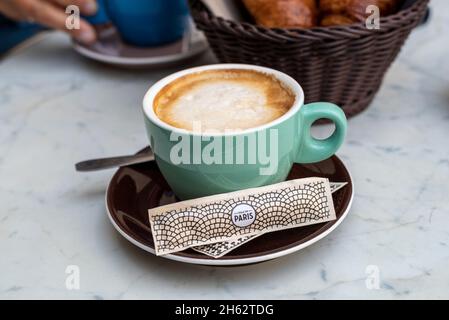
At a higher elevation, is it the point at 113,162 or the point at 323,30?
the point at 323,30

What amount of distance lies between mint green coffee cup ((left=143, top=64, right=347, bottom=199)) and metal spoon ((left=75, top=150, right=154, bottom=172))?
9 cm

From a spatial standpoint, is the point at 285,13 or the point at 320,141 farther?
the point at 285,13

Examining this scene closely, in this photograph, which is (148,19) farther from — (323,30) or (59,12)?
(323,30)

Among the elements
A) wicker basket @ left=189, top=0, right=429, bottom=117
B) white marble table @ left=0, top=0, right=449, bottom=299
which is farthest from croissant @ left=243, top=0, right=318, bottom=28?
white marble table @ left=0, top=0, right=449, bottom=299

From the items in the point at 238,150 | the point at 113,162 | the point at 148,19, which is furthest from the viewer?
the point at 148,19

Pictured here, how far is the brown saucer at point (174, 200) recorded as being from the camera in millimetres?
538

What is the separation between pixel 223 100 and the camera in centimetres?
63

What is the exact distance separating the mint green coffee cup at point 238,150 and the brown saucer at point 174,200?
4 centimetres

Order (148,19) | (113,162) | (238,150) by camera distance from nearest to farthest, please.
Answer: (238,150) < (113,162) < (148,19)

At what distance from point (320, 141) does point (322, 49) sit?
0.48ft

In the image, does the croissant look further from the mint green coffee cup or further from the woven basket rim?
the mint green coffee cup

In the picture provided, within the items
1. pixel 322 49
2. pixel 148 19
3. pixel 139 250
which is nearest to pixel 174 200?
pixel 139 250

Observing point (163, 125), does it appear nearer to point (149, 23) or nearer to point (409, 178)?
point (409, 178)

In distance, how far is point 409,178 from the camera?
713 millimetres
